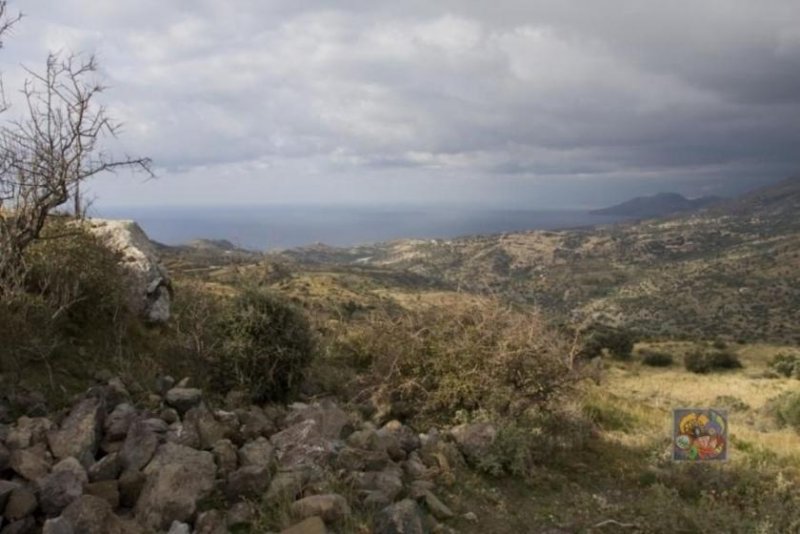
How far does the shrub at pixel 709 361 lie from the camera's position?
3969cm

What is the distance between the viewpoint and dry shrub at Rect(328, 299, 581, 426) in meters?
9.69

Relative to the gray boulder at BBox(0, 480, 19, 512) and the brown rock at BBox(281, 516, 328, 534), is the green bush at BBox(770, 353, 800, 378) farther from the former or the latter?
the gray boulder at BBox(0, 480, 19, 512)

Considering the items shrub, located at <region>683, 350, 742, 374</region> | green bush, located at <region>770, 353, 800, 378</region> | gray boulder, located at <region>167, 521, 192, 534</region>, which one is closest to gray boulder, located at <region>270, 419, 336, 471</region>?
gray boulder, located at <region>167, 521, 192, 534</region>

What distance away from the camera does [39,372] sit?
8.11 metres

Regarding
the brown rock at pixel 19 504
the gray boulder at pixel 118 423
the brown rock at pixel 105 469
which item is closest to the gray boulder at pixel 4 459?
the brown rock at pixel 19 504

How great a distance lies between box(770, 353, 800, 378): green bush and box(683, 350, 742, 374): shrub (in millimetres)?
2367

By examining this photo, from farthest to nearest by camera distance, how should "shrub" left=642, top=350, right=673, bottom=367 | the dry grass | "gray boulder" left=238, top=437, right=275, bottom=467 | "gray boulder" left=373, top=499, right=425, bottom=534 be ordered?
"shrub" left=642, top=350, right=673, bottom=367
the dry grass
"gray boulder" left=238, top=437, right=275, bottom=467
"gray boulder" left=373, top=499, right=425, bottom=534

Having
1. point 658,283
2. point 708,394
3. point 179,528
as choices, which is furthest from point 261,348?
point 658,283

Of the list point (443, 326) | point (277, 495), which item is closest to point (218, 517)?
point (277, 495)

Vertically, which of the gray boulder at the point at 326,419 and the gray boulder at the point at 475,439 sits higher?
the gray boulder at the point at 326,419

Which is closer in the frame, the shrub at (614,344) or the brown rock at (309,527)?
the brown rock at (309,527)
